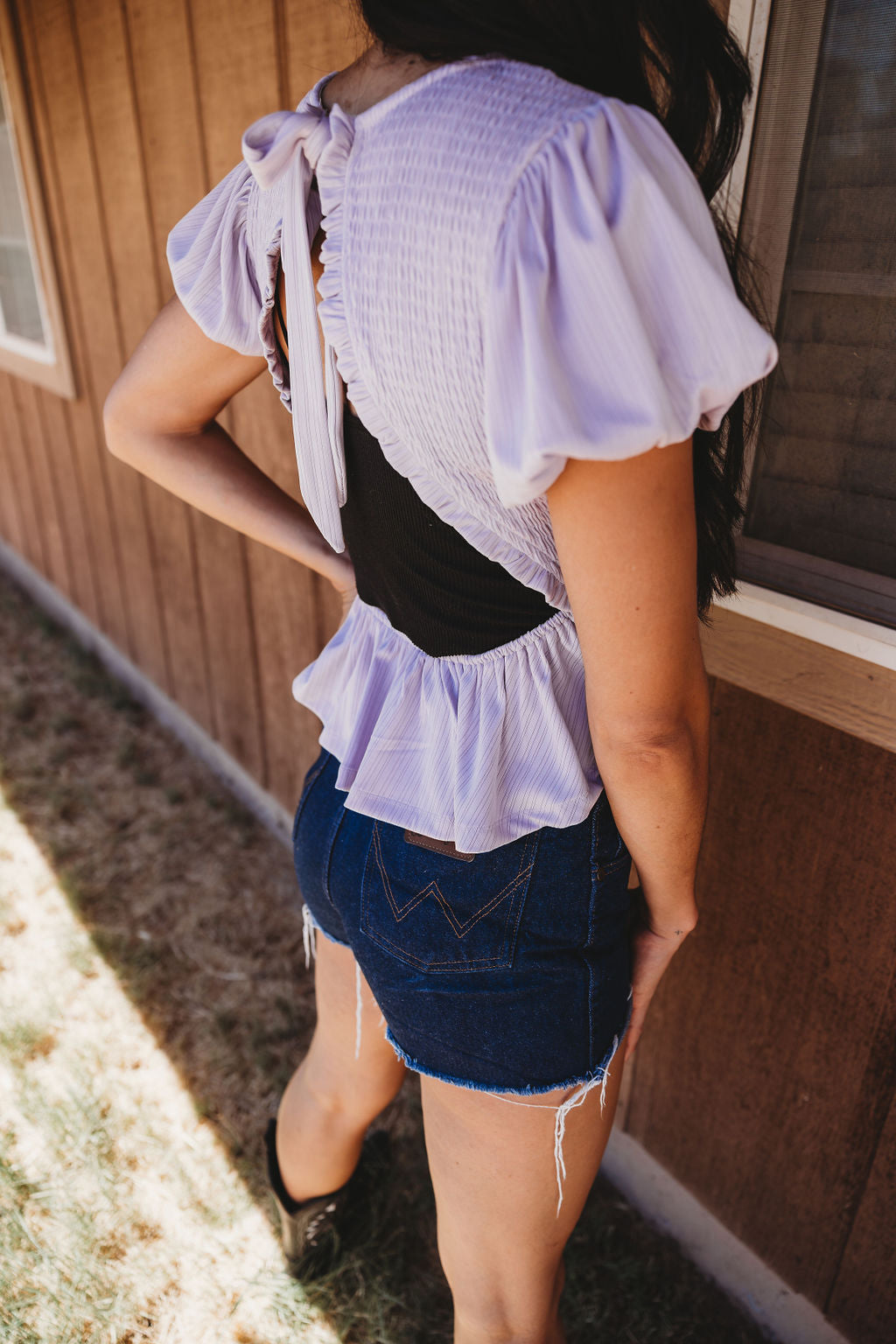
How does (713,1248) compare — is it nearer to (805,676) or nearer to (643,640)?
(805,676)

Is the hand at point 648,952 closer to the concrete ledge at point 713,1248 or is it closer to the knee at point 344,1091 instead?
the knee at point 344,1091

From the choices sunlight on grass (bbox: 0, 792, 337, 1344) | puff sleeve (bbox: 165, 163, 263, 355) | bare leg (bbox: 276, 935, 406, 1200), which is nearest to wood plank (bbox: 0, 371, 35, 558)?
sunlight on grass (bbox: 0, 792, 337, 1344)

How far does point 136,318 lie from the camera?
9.13ft

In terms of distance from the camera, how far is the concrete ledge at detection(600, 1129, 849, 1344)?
1508 mm

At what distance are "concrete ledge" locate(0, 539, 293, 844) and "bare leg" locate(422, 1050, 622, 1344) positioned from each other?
1584 millimetres

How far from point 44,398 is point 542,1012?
3739 millimetres

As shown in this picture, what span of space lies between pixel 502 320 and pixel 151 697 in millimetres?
3274

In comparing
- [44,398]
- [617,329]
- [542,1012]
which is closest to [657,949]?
[542,1012]

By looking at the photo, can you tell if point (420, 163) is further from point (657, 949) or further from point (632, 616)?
point (657, 949)

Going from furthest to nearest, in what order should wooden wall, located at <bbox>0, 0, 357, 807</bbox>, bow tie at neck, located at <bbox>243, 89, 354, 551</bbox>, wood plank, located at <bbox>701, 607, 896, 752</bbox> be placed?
wooden wall, located at <bbox>0, 0, 357, 807</bbox>
wood plank, located at <bbox>701, 607, 896, 752</bbox>
bow tie at neck, located at <bbox>243, 89, 354, 551</bbox>

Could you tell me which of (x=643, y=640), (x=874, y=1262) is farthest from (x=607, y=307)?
(x=874, y=1262)

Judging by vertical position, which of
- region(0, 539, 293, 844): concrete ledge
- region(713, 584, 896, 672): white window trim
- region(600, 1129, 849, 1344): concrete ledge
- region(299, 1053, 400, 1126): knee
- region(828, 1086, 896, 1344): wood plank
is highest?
region(713, 584, 896, 672): white window trim

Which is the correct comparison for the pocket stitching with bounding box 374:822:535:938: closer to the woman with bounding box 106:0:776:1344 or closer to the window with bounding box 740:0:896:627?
the woman with bounding box 106:0:776:1344

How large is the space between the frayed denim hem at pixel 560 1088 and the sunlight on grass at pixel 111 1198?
3.26 feet
